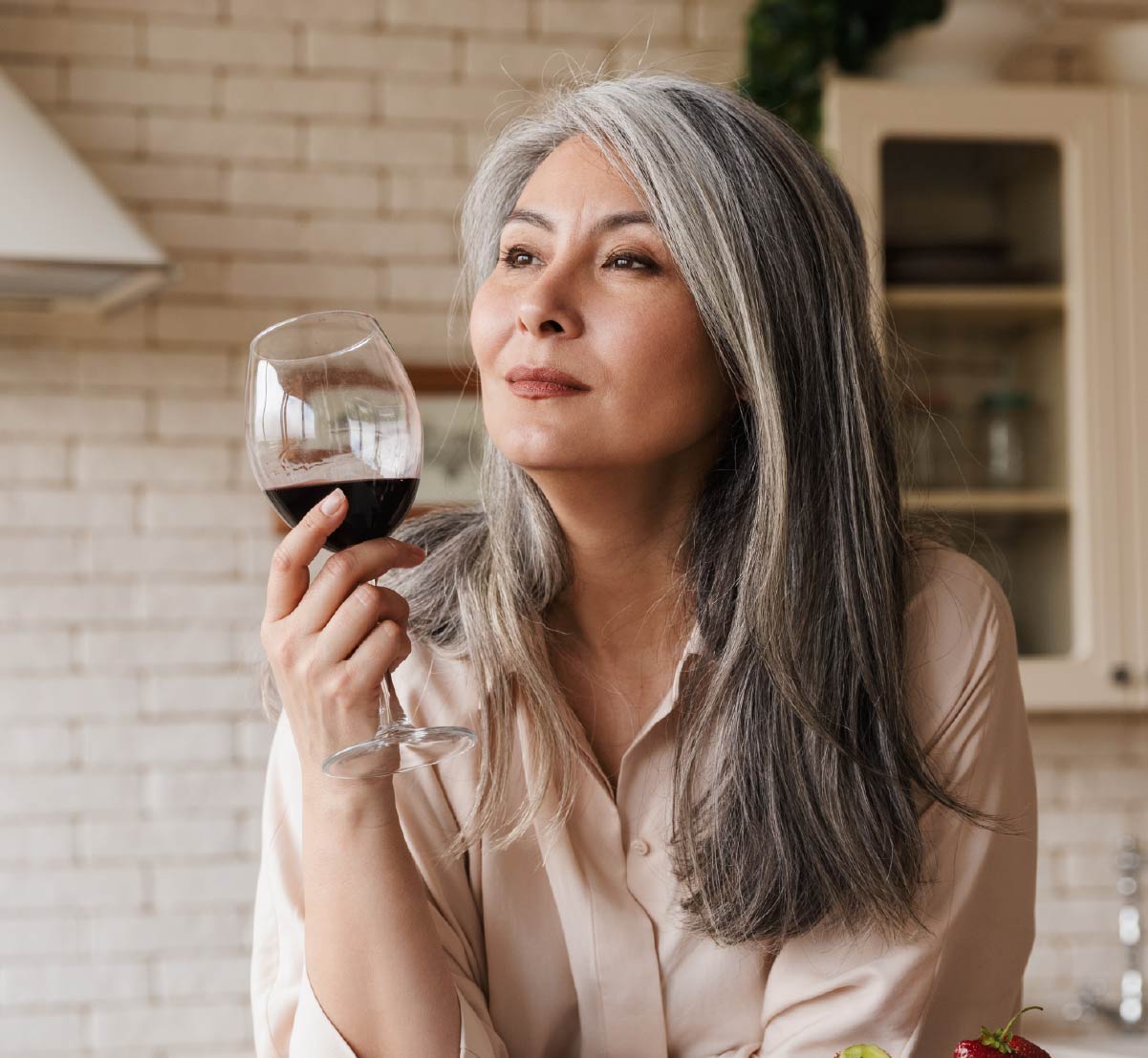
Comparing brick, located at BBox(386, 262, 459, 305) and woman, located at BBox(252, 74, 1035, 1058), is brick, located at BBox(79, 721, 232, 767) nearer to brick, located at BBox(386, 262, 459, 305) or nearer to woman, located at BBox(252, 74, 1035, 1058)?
brick, located at BBox(386, 262, 459, 305)

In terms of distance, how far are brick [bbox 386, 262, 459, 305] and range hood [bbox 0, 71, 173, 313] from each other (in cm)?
53

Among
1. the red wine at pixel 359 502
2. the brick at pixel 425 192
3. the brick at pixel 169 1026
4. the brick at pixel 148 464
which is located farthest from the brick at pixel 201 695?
Result: the red wine at pixel 359 502

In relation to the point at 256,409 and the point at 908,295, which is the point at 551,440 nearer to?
the point at 256,409

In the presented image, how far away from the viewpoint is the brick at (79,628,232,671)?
8.25ft

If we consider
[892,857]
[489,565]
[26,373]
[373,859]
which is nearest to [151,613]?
[26,373]

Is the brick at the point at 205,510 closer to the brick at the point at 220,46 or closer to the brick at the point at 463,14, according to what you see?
the brick at the point at 220,46

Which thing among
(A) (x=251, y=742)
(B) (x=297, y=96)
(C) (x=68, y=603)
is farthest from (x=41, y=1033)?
(B) (x=297, y=96)

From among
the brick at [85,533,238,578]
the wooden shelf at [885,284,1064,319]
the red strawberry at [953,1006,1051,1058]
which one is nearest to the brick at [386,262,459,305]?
the brick at [85,533,238,578]

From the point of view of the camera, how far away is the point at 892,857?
1.19 metres

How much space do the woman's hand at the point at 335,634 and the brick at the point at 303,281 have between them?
1610 millimetres

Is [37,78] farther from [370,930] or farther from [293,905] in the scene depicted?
[370,930]

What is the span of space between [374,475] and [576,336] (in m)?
0.26

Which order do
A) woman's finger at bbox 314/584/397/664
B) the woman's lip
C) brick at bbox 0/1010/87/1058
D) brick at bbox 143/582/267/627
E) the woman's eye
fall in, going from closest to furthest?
1. woman's finger at bbox 314/584/397/664
2. the woman's lip
3. the woman's eye
4. brick at bbox 0/1010/87/1058
5. brick at bbox 143/582/267/627

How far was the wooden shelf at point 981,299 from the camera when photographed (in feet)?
8.31
